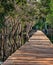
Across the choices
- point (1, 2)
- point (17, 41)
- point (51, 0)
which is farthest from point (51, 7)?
point (1, 2)

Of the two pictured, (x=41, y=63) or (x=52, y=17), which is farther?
(x=52, y=17)

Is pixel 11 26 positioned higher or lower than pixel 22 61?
lower

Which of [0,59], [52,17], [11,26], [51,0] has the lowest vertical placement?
[52,17]

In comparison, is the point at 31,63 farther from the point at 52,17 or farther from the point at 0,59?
the point at 52,17

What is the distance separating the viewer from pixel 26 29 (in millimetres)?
31219

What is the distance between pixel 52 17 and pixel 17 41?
73.2ft

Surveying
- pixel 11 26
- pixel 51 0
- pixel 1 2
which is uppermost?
pixel 1 2

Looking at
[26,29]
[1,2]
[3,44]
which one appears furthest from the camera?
[26,29]

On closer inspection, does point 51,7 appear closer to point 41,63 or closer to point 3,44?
point 3,44

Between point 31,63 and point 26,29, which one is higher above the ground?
point 31,63

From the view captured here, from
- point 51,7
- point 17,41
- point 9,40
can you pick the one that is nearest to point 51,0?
point 51,7

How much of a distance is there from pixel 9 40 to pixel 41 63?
16.6m

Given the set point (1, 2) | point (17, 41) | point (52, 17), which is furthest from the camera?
point (52, 17)

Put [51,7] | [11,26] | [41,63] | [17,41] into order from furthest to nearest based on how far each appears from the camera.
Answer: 1. [51,7]
2. [17,41]
3. [11,26]
4. [41,63]
